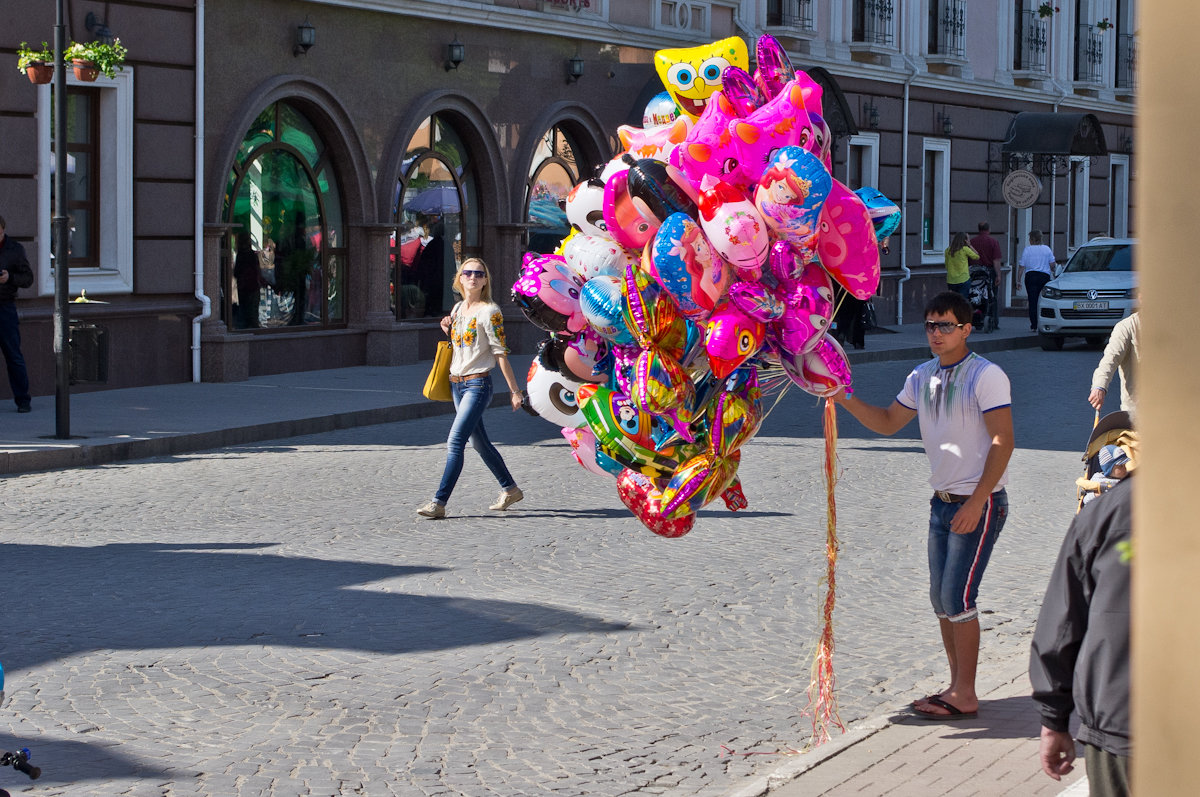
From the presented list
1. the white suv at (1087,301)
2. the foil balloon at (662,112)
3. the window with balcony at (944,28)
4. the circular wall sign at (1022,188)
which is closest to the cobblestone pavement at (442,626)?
the foil balloon at (662,112)

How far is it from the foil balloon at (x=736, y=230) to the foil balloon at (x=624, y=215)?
20 centimetres

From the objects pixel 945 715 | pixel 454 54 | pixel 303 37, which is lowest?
pixel 945 715

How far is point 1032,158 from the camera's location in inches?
1388

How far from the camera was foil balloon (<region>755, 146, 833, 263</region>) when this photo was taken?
4.98 metres

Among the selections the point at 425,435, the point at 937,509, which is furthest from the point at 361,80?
the point at 937,509

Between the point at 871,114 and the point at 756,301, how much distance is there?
2581 centimetres

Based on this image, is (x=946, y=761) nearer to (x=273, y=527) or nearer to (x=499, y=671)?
(x=499, y=671)

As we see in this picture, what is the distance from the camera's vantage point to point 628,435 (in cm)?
523

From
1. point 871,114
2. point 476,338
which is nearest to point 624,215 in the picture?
point 476,338

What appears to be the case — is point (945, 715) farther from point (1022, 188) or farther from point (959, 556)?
point (1022, 188)

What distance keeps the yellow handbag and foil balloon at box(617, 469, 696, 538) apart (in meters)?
5.51

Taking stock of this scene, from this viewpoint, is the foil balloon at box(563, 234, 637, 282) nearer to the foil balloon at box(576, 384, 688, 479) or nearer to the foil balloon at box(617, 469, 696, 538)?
the foil balloon at box(576, 384, 688, 479)

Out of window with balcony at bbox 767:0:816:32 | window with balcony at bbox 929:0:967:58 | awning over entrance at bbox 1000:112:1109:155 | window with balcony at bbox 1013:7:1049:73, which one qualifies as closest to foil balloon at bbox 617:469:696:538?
window with balcony at bbox 767:0:816:32

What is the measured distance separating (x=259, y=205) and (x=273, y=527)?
34.0ft
